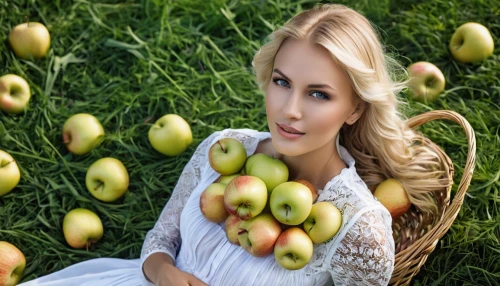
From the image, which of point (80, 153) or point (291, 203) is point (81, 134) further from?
point (291, 203)

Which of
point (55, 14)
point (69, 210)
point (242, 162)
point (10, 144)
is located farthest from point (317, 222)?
point (55, 14)

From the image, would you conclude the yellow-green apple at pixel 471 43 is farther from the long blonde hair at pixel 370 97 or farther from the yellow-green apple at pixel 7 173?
the yellow-green apple at pixel 7 173

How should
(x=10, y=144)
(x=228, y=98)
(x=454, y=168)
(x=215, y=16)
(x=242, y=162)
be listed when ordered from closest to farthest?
(x=242, y=162)
(x=454, y=168)
(x=10, y=144)
(x=228, y=98)
(x=215, y=16)

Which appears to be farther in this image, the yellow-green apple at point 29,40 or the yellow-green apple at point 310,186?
the yellow-green apple at point 29,40

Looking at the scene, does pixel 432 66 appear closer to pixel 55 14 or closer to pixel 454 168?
pixel 454 168

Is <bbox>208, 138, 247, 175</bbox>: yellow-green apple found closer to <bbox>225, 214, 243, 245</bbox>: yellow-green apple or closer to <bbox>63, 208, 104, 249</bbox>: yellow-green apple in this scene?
<bbox>225, 214, 243, 245</bbox>: yellow-green apple


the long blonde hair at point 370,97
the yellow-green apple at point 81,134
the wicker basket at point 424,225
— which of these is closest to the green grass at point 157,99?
the yellow-green apple at point 81,134

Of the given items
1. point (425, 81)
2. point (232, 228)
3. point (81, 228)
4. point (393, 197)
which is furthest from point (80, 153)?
point (425, 81)
